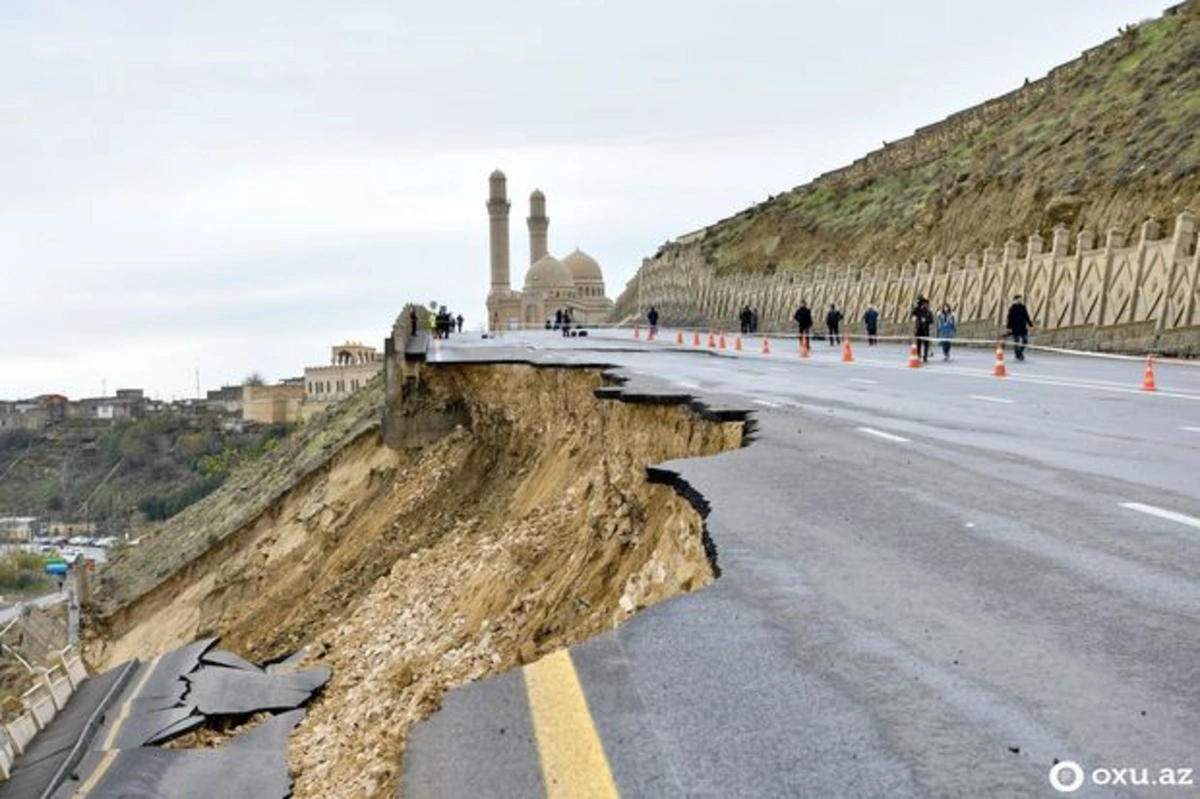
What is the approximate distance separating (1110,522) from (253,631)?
21.2m

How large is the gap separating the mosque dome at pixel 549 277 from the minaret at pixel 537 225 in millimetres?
16978

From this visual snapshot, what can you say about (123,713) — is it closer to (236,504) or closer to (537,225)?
(236,504)

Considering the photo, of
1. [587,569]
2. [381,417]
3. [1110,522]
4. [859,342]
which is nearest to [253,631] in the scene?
[381,417]

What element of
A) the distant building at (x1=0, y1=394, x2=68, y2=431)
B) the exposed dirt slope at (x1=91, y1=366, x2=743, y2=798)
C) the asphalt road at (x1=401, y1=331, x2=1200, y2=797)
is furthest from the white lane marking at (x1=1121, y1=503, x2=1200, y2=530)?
the distant building at (x1=0, y1=394, x2=68, y2=431)

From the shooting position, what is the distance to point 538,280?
151625 mm

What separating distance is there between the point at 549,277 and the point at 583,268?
9942 millimetres

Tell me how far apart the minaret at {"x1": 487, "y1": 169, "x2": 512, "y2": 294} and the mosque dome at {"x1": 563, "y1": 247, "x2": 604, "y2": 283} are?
26.0 ft

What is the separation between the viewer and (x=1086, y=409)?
1694cm

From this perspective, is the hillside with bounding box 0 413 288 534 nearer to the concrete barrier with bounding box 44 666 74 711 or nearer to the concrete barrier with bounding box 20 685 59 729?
the concrete barrier with bounding box 44 666 74 711

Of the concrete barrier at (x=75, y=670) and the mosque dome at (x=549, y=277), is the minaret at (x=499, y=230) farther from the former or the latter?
the concrete barrier at (x=75, y=670)

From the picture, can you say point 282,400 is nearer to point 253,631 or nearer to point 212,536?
point 212,536

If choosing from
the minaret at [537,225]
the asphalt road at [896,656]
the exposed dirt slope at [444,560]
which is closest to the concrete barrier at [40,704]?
the exposed dirt slope at [444,560]

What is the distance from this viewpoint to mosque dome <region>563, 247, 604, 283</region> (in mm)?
160000

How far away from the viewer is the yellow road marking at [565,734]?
14.1 ft
